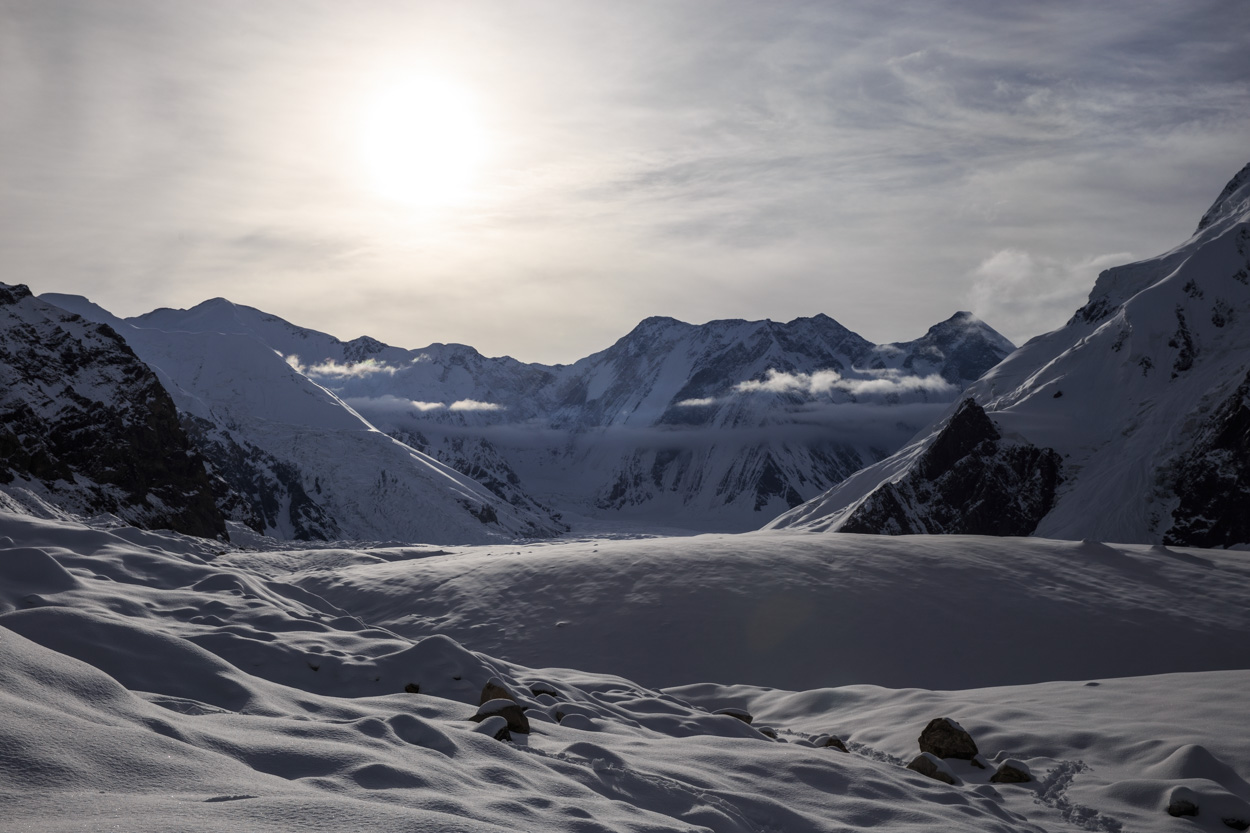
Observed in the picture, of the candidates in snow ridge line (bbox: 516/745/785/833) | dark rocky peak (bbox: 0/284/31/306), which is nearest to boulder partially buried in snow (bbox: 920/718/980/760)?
snow ridge line (bbox: 516/745/785/833)

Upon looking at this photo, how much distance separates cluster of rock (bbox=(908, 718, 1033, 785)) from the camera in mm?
10688

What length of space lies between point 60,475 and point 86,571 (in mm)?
64889

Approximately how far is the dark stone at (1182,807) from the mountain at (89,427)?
7401cm

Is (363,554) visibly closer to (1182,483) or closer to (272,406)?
(1182,483)

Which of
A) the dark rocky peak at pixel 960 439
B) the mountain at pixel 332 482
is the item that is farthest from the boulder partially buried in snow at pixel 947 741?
the mountain at pixel 332 482

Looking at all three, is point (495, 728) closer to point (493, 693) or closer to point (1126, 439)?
point (493, 693)

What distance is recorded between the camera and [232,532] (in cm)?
8506

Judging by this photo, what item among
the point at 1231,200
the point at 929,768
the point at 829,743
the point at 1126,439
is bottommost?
the point at 829,743

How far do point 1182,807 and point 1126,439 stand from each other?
144 meters

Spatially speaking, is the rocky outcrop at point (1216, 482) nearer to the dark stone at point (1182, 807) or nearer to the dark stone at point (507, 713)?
the dark stone at point (1182, 807)

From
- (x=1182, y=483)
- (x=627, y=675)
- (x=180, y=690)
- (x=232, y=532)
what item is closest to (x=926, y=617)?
(x=627, y=675)

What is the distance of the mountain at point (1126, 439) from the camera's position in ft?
375

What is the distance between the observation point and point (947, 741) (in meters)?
11.6

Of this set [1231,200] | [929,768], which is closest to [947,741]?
[929,768]
